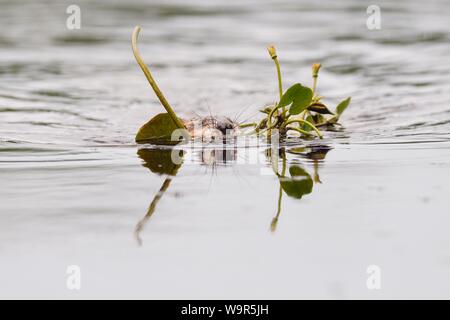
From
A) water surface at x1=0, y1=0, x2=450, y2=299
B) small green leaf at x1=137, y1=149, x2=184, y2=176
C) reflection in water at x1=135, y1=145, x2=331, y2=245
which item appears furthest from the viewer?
small green leaf at x1=137, y1=149, x2=184, y2=176

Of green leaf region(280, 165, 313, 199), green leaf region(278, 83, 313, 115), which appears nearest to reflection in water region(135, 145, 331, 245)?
green leaf region(280, 165, 313, 199)

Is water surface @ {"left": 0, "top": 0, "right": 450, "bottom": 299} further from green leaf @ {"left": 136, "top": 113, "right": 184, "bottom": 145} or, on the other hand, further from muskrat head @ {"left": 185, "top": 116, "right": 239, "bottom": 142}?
muskrat head @ {"left": 185, "top": 116, "right": 239, "bottom": 142}

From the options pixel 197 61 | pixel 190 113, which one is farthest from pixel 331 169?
pixel 197 61

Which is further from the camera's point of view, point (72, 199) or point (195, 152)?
point (195, 152)

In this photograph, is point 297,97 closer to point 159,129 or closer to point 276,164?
point 276,164

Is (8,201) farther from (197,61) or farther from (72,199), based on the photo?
(197,61)
